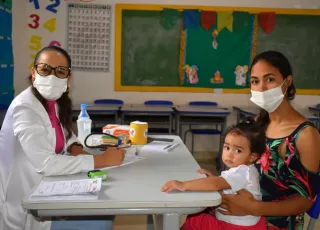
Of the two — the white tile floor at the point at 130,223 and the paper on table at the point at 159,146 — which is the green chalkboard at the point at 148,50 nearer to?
the white tile floor at the point at 130,223

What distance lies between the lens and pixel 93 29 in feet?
16.4

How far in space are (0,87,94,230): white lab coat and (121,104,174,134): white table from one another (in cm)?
279

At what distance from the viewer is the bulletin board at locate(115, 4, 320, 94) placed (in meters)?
5.05

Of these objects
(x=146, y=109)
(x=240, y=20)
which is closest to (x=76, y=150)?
(x=146, y=109)

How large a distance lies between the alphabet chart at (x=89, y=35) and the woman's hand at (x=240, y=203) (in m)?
4.01

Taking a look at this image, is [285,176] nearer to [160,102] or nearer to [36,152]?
[36,152]

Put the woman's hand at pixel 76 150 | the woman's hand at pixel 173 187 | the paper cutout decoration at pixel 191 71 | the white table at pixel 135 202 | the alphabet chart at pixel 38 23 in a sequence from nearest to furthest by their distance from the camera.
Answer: the white table at pixel 135 202 < the woman's hand at pixel 173 187 < the woman's hand at pixel 76 150 < the alphabet chart at pixel 38 23 < the paper cutout decoration at pixel 191 71

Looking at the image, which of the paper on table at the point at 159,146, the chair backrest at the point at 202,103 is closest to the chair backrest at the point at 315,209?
the paper on table at the point at 159,146

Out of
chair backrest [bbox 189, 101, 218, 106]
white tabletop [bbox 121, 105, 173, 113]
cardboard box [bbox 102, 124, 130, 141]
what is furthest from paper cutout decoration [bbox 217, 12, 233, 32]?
cardboard box [bbox 102, 124, 130, 141]

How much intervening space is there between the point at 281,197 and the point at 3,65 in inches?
160

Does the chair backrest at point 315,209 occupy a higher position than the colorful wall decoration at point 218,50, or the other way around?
the colorful wall decoration at point 218,50

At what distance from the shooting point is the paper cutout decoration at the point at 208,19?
500cm

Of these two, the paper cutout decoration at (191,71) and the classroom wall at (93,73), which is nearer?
the classroom wall at (93,73)

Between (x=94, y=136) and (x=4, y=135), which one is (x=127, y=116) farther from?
(x=4, y=135)
